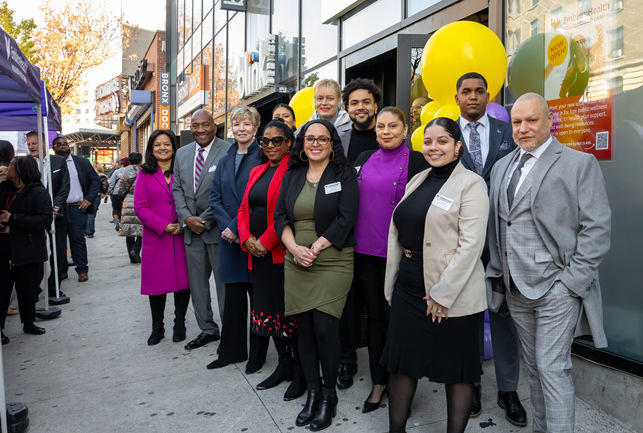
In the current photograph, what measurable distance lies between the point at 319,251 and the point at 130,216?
5968 millimetres

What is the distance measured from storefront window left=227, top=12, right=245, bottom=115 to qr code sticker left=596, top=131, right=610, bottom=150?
1107cm

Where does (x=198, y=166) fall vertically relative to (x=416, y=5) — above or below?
below

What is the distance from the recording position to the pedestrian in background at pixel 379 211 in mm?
3033

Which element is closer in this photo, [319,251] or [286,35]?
[319,251]

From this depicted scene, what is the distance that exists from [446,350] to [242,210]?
1843 mm

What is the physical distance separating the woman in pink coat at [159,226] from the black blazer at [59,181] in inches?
102

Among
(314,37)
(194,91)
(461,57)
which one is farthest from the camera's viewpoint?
(194,91)

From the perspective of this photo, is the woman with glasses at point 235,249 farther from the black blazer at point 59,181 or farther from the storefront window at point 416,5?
the black blazer at point 59,181

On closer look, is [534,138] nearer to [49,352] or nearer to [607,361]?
[607,361]

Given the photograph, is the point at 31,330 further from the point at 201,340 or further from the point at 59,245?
the point at 59,245

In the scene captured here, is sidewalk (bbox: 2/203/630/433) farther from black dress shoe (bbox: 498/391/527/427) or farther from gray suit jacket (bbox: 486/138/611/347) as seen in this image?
gray suit jacket (bbox: 486/138/611/347)

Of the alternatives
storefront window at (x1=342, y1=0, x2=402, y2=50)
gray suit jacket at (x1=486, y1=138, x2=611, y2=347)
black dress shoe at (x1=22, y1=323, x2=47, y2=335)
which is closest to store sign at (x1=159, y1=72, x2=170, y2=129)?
storefront window at (x1=342, y1=0, x2=402, y2=50)

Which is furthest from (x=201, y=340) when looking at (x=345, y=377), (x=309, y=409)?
(x=309, y=409)

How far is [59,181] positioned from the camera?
253 inches
